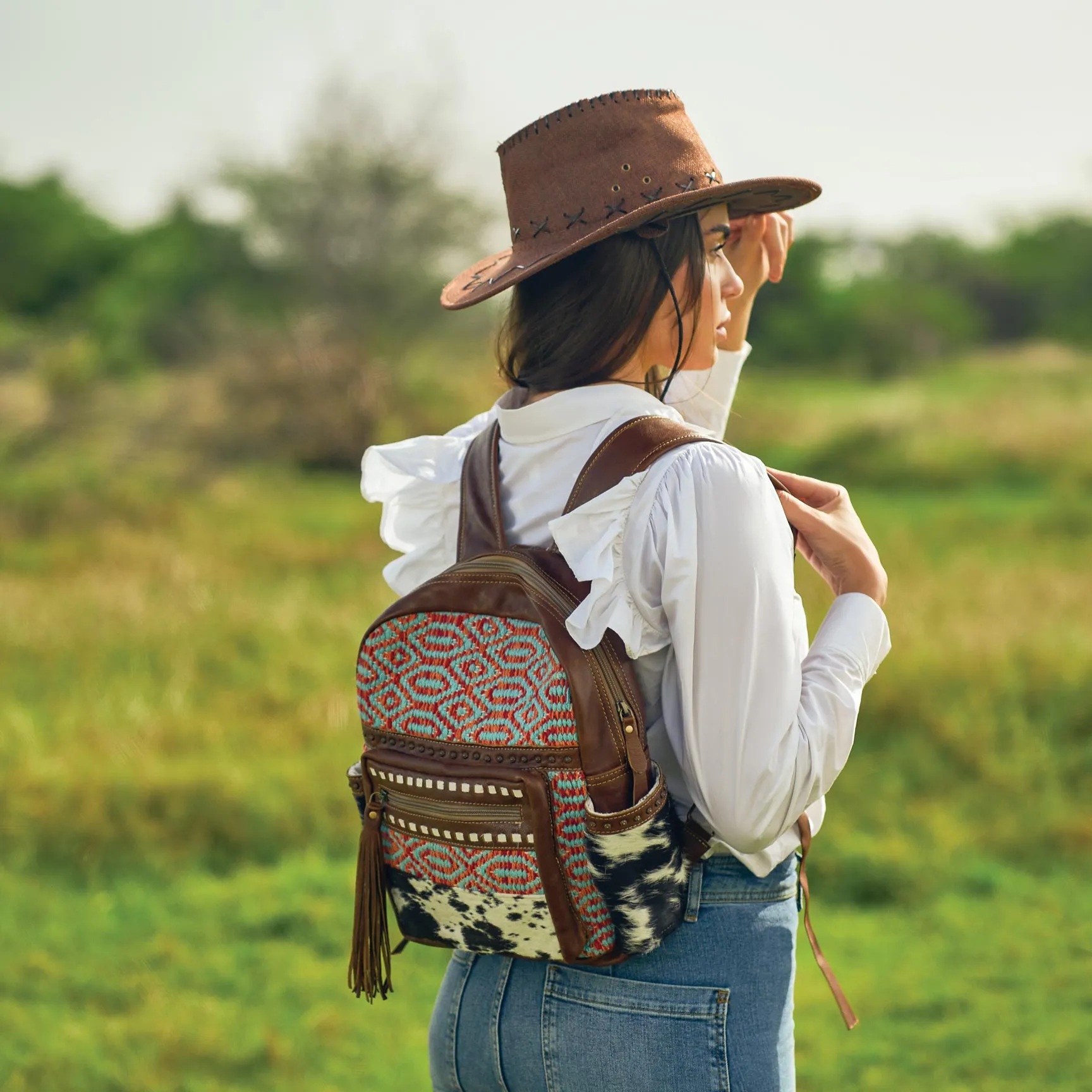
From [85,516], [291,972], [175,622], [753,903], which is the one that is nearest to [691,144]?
[753,903]

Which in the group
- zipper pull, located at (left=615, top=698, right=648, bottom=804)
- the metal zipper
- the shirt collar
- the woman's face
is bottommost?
the metal zipper

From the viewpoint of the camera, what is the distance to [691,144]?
160 centimetres

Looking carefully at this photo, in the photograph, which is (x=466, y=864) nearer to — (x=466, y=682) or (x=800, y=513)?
(x=466, y=682)

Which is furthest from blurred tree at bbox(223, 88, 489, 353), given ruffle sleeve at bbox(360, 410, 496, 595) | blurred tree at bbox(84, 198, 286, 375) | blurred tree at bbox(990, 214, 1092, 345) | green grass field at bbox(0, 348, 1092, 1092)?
blurred tree at bbox(990, 214, 1092, 345)

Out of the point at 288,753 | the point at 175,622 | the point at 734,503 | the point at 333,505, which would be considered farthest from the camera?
the point at 333,505

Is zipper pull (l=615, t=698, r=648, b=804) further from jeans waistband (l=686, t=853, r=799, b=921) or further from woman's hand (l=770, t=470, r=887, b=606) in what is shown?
woman's hand (l=770, t=470, r=887, b=606)

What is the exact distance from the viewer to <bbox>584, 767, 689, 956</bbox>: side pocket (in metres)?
1.38

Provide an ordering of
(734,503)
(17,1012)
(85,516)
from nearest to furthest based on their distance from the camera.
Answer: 1. (734,503)
2. (17,1012)
3. (85,516)

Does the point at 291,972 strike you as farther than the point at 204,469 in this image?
No

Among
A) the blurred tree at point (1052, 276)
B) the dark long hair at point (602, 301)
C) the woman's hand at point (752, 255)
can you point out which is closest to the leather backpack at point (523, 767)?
the dark long hair at point (602, 301)

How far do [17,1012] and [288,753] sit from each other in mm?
1778

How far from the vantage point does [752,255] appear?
6.08 ft

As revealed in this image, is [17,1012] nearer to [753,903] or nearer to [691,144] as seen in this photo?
[753,903]

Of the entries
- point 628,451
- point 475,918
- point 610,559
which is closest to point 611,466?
point 628,451
